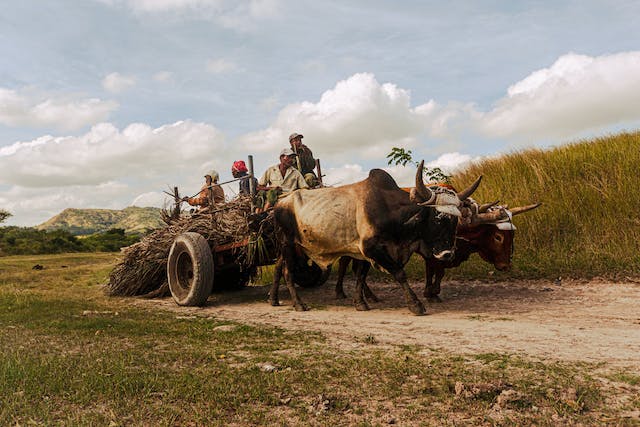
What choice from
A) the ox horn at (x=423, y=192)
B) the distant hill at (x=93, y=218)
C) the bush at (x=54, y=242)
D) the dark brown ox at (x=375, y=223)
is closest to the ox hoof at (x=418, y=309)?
the dark brown ox at (x=375, y=223)

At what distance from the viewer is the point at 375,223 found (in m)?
6.77

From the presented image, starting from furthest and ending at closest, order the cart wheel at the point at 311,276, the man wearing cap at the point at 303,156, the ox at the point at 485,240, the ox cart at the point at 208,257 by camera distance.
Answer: the cart wheel at the point at 311,276
the man wearing cap at the point at 303,156
the ox cart at the point at 208,257
the ox at the point at 485,240

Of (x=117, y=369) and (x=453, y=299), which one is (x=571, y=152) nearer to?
(x=453, y=299)

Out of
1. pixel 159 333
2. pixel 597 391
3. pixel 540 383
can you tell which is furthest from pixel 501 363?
pixel 159 333

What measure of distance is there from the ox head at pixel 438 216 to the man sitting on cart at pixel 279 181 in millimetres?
2296

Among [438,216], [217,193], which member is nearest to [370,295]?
[438,216]

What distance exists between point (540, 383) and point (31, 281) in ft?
43.2

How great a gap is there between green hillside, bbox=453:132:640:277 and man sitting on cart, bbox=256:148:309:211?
3.71 metres

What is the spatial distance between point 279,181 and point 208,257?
1.64m

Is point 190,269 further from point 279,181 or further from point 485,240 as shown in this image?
point 485,240

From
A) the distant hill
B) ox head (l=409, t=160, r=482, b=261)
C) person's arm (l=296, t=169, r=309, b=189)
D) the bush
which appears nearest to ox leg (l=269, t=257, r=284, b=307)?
person's arm (l=296, t=169, r=309, b=189)

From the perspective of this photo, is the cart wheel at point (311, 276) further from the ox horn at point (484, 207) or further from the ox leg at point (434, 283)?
the ox horn at point (484, 207)

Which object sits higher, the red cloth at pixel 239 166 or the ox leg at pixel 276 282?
the red cloth at pixel 239 166

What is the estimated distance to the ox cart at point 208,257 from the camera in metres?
8.02
